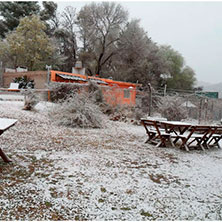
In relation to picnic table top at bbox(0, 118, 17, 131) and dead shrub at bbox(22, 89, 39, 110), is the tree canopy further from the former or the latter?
picnic table top at bbox(0, 118, 17, 131)

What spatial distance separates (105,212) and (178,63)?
3281 cm

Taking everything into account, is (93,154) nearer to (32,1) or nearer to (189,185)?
(189,185)

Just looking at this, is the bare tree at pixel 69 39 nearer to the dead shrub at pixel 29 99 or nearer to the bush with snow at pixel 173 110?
the dead shrub at pixel 29 99

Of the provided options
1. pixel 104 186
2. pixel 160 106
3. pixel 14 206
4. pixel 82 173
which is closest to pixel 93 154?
pixel 82 173

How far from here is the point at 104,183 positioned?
114 inches

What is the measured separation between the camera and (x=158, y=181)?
309 centimetres

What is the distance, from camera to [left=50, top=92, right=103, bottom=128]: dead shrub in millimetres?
7750

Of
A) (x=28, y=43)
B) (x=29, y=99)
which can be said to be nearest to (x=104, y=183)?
(x=29, y=99)

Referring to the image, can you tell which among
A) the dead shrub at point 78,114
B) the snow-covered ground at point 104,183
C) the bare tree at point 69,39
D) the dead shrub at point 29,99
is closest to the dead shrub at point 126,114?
the dead shrub at point 78,114

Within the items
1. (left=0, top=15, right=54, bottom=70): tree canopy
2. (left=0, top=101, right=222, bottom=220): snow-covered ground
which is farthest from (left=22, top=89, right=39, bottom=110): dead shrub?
(left=0, top=15, right=54, bottom=70): tree canopy

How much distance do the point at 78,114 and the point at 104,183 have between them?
198 inches

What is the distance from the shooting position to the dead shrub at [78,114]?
25.4 ft

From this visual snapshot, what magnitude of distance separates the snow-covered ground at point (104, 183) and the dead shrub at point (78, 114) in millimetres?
2727

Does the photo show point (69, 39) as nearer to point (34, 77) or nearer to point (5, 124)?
point (34, 77)
